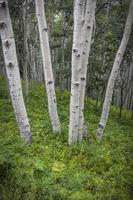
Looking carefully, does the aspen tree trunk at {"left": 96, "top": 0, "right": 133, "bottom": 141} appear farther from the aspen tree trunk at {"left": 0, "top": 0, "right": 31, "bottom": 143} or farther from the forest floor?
the aspen tree trunk at {"left": 0, "top": 0, "right": 31, "bottom": 143}

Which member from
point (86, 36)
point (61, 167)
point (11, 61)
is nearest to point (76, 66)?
point (86, 36)

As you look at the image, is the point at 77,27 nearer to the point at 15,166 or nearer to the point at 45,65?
the point at 45,65

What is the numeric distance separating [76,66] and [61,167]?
7.65ft

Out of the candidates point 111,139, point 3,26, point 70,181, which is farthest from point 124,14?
point 70,181

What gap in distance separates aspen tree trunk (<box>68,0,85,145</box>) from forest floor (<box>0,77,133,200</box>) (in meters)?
0.48

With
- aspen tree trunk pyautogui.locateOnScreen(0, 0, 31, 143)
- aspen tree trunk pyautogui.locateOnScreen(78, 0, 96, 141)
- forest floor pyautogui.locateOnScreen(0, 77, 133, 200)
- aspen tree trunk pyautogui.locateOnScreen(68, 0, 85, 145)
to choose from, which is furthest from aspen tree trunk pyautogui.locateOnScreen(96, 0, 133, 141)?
aspen tree trunk pyautogui.locateOnScreen(0, 0, 31, 143)

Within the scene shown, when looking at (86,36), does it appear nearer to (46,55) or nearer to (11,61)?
(46,55)

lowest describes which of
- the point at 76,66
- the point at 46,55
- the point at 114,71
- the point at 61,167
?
the point at 61,167

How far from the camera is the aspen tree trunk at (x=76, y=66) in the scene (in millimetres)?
5844

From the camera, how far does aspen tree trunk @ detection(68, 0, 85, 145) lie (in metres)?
5.84

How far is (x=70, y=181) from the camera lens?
554 cm

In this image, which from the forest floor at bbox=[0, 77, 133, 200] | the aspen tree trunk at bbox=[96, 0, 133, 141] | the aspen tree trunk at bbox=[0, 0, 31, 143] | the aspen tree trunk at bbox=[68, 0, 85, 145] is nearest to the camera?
the forest floor at bbox=[0, 77, 133, 200]

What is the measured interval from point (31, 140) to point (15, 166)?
3.43ft

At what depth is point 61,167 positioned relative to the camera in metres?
5.98
